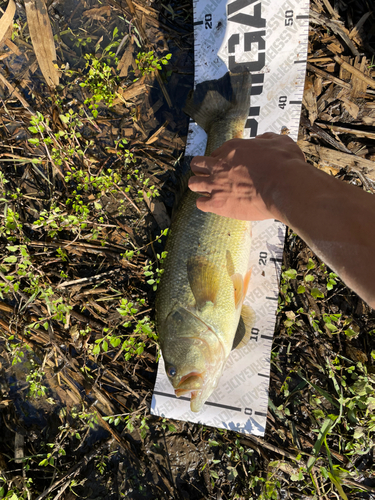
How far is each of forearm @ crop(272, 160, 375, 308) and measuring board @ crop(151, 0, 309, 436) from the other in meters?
1.25

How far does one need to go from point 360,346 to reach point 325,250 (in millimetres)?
1986

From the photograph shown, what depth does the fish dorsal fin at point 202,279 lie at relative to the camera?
2.56 metres

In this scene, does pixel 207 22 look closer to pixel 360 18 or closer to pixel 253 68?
pixel 253 68

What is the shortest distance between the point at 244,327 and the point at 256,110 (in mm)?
2290

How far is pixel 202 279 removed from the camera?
8.43 ft

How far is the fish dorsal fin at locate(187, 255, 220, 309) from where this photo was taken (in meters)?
2.56

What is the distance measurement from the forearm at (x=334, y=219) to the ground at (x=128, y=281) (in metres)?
1.30

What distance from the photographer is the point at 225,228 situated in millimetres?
2650

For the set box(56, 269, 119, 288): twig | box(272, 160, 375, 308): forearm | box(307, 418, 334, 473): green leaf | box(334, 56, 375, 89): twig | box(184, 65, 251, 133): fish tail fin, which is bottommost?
box(307, 418, 334, 473): green leaf

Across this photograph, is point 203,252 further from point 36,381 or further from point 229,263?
point 36,381

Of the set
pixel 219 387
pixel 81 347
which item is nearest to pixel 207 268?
pixel 219 387

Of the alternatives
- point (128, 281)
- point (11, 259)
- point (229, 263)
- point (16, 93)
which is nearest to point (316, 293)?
point (229, 263)

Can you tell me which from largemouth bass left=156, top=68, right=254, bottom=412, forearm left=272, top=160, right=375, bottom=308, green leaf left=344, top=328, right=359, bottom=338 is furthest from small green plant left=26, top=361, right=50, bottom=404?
green leaf left=344, top=328, right=359, bottom=338

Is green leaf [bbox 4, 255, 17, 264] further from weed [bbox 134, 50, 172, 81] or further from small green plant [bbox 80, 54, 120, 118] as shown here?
weed [bbox 134, 50, 172, 81]
